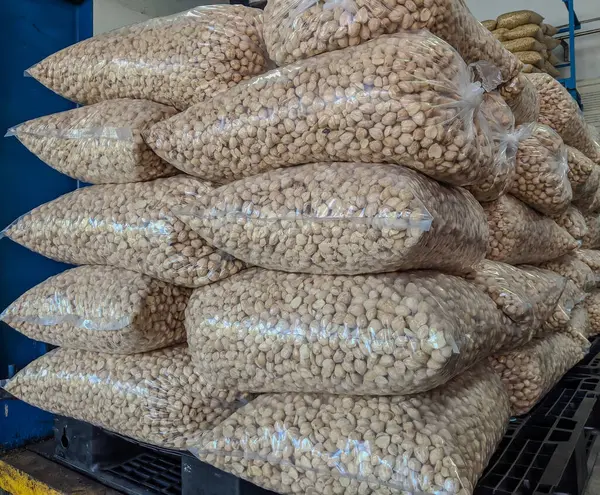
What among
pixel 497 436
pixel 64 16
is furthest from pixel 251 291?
pixel 64 16

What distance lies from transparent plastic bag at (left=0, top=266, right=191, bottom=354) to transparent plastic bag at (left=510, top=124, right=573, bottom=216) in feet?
2.91

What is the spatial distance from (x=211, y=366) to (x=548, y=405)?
33.9 inches

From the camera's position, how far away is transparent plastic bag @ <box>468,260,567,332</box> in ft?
3.63

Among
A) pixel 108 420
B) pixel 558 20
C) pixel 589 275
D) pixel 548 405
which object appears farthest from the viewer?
pixel 558 20

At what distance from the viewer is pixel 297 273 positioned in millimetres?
967

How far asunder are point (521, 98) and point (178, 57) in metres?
0.83

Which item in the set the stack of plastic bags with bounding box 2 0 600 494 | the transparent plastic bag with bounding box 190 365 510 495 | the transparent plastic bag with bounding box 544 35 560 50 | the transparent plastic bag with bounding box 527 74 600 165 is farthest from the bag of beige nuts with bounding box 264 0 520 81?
the transparent plastic bag with bounding box 544 35 560 50

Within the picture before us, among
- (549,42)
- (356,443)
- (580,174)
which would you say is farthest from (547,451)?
(549,42)

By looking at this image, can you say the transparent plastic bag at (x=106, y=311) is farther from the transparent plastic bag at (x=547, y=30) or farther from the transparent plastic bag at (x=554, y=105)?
the transparent plastic bag at (x=547, y=30)

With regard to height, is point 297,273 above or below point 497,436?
above

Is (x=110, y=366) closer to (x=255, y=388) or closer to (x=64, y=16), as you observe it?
(x=255, y=388)

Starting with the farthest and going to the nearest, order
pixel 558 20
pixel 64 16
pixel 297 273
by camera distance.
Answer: pixel 558 20, pixel 64 16, pixel 297 273

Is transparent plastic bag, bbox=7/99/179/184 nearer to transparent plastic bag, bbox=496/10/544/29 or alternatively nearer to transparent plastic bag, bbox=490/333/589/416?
transparent plastic bag, bbox=490/333/589/416

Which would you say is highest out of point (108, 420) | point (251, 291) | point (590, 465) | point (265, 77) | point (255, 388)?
point (265, 77)
